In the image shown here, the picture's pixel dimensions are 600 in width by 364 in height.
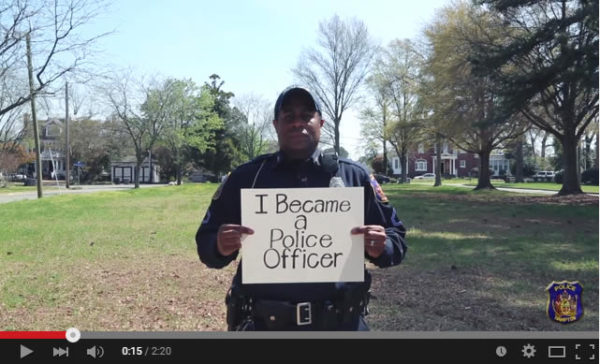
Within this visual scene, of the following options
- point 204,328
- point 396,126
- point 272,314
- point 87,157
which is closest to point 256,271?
point 272,314

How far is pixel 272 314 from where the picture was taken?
5.81 feet

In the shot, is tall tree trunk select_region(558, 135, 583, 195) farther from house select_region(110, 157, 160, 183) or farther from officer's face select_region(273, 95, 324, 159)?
house select_region(110, 157, 160, 183)

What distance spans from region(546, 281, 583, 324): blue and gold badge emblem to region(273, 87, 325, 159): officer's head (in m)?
1.08

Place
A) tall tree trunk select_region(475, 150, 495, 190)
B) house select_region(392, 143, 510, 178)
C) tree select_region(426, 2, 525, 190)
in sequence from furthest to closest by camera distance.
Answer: house select_region(392, 143, 510, 178), tall tree trunk select_region(475, 150, 495, 190), tree select_region(426, 2, 525, 190)

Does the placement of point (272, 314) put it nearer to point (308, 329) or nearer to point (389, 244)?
point (308, 329)

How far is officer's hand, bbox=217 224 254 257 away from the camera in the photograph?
1.67 m

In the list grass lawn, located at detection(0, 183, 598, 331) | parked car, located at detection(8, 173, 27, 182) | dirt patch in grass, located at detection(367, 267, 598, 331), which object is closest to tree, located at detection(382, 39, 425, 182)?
grass lawn, located at detection(0, 183, 598, 331)

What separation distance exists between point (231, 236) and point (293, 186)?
1.21 feet

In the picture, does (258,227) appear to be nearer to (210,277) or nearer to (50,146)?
(210,277)

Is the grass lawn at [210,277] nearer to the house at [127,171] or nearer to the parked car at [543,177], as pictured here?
the house at [127,171]

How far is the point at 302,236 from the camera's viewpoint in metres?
1.70
